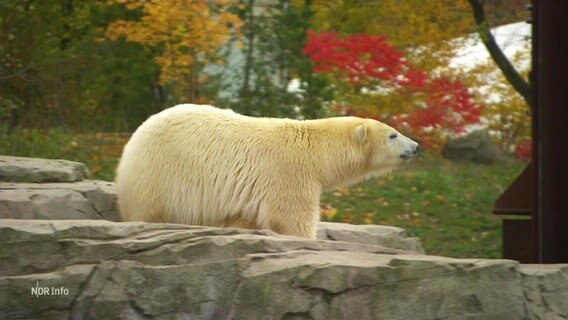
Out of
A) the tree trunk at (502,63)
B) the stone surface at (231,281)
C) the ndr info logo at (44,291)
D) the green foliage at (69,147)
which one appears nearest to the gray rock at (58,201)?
the stone surface at (231,281)

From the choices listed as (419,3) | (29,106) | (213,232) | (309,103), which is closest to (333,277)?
(213,232)

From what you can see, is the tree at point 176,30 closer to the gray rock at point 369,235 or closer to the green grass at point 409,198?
the green grass at point 409,198

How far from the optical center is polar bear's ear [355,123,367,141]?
27.4 ft

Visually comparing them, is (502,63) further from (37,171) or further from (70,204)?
(70,204)

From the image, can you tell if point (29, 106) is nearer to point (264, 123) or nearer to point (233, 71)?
point (233, 71)

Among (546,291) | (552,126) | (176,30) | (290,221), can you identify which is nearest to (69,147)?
(176,30)

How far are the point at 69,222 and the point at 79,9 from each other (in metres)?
9.14

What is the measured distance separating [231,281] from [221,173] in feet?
5.92

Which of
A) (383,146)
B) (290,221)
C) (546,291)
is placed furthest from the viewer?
(383,146)

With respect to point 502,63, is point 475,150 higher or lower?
lower

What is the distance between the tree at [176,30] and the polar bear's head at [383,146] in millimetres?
4801

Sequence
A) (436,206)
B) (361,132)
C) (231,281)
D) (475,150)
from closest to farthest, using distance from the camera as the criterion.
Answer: (231,281)
(361,132)
(436,206)
(475,150)

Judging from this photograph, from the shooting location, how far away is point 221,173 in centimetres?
789

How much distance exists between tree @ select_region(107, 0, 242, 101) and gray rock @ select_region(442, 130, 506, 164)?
13.8ft
